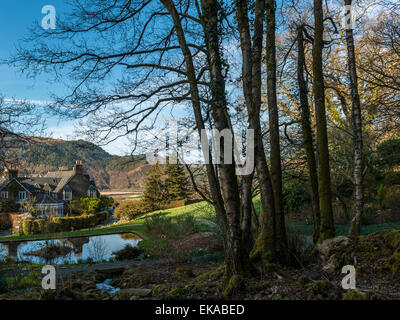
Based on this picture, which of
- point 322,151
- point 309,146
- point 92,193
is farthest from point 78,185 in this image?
point 322,151

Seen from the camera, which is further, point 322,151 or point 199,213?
point 199,213

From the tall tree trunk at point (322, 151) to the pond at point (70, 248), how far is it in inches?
250

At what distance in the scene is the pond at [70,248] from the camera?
908 cm

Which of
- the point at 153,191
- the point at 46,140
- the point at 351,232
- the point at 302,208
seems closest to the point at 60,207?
the point at 153,191

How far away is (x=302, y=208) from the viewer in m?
13.4

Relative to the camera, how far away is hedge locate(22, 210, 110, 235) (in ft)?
61.7

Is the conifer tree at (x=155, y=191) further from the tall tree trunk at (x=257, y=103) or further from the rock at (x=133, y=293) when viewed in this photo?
the rock at (x=133, y=293)

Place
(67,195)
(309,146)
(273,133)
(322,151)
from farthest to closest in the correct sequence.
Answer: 1. (67,195)
2. (309,146)
3. (322,151)
4. (273,133)

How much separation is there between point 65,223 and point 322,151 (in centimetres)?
2078

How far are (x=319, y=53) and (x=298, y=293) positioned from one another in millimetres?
4845

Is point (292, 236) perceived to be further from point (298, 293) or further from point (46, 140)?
point (46, 140)

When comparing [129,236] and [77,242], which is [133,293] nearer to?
[77,242]

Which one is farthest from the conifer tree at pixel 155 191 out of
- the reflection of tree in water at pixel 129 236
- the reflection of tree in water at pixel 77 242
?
the reflection of tree in water at pixel 77 242

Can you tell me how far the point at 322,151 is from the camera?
5512 millimetres
